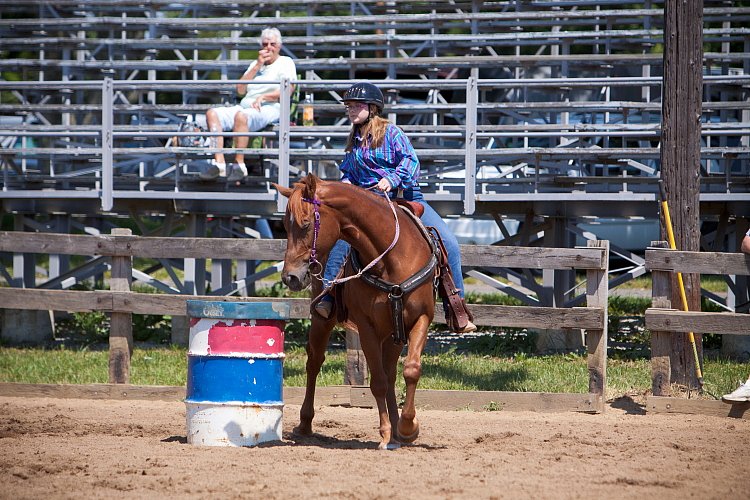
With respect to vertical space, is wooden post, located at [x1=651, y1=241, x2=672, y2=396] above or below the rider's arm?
below

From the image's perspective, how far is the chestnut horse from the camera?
21.2 feet

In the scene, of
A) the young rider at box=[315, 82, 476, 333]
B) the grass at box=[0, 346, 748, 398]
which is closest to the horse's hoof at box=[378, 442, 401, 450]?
the young rider at box=[315, 82, 476, 333]

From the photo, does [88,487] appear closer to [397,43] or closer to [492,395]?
[492,395]

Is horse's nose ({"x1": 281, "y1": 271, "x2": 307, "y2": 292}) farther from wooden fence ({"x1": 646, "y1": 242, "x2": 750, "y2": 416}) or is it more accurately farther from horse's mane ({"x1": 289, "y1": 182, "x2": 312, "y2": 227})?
wooden fence ({"x1": 646, "y1": 242, "x2": 750, "y2": 416})

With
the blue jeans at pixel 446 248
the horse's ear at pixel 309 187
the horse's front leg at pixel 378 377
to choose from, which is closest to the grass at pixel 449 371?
the blue jeans at pixel 446 248

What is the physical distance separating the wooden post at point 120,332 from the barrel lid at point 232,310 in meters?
2.83

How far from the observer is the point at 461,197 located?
11875mm

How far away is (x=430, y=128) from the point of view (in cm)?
1250

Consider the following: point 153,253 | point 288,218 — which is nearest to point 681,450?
point 288,218

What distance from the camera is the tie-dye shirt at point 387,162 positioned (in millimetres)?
7379

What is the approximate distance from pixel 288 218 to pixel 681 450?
10.2 feet

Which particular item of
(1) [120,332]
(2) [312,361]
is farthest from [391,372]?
(1) [120,332]

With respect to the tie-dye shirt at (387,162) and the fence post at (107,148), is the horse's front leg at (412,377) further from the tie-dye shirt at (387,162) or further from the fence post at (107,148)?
the fence post at (107,148)

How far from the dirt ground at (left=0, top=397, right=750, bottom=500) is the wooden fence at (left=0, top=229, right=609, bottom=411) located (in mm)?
381
